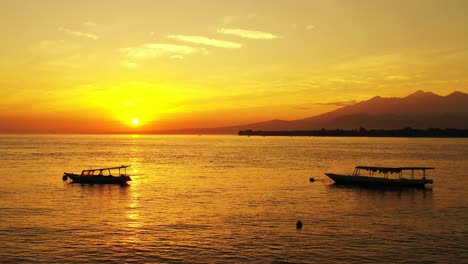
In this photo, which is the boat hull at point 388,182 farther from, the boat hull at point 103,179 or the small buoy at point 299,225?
the boat hull at point 103,179

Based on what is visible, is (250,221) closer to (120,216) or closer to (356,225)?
(356,225)

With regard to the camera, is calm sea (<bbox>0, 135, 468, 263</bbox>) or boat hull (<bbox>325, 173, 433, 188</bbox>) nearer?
calm sea (<bbox>0, 135, 468, 263</bbox>)

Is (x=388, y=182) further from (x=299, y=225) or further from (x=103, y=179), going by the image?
(x=103, y=179)

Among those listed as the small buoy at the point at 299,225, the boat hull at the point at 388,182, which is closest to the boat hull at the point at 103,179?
the boat hull at the point at 388,182

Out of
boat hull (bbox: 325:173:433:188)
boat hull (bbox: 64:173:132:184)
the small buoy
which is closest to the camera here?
the small buoy

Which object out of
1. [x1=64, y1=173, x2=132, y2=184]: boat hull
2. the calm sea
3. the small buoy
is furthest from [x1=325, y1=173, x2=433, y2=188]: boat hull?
[x1=64, y1=173, x2=132, y2=184]: boat hull

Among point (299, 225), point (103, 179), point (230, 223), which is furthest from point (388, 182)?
point (103, 179)

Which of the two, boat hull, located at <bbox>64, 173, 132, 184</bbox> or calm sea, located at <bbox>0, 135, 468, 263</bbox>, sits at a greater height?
boat hull, located at <bbox>64, 173, 132, 184</bbox>

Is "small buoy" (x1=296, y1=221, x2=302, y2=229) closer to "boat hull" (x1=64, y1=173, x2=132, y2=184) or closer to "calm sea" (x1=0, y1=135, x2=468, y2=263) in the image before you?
"calm sea" (x1=0, y1=135, x2=468, y2=263)

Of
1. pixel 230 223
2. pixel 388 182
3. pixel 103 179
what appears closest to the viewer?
pixel 230 223

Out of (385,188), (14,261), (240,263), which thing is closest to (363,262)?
(240,263)

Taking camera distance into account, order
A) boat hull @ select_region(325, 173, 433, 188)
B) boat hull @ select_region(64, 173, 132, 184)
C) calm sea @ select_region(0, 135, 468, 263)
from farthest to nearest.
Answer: boat hull @ select_region(64, 173, 132, 184) < boat hull @ select_region(325, 173, 433, 188) < calm sea @ select_region(0, 135, 468, 263)

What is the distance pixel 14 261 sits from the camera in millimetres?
29016

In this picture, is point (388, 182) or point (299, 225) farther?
point (388, 182)
